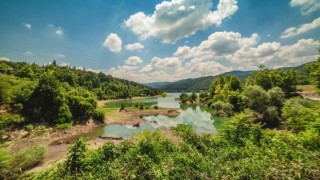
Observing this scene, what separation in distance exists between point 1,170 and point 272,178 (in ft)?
31.1

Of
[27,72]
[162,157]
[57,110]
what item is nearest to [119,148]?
[162,157]

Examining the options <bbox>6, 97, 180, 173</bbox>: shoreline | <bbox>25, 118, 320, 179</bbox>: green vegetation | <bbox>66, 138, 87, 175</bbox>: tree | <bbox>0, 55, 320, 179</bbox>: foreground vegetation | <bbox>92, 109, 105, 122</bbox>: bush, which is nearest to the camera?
<bbox>0, 55, 320, 179</bbox>: foreground vegetation

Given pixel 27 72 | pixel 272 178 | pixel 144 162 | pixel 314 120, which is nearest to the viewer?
pixel 272 178

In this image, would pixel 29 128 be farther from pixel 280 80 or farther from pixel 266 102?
pixel 280 80

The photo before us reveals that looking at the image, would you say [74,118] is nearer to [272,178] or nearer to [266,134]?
[266,134]

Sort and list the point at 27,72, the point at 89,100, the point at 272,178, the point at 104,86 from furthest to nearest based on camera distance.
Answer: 1. the point at 104,86
2. the point at 27,72
3. the point at 89,100
4. the point at 272,178

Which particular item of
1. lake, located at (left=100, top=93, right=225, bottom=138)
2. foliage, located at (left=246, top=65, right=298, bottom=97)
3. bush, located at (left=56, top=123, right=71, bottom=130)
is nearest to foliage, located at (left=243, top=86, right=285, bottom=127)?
lake, located at (left=100, top=93, right=225, bottom=138)

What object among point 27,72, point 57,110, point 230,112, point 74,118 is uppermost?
point 27,72

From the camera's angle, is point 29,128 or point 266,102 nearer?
point 29,128

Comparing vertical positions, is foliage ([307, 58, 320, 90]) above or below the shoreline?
above

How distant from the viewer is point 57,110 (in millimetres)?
38500

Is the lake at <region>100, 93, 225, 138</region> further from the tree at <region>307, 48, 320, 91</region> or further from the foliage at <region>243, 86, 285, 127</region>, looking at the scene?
the tree at <region>307, 48, 320, 91</region>

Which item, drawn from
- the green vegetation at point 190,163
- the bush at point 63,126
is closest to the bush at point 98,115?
the bush at point 63,126

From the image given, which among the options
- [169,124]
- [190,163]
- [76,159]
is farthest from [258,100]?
[76,159]
